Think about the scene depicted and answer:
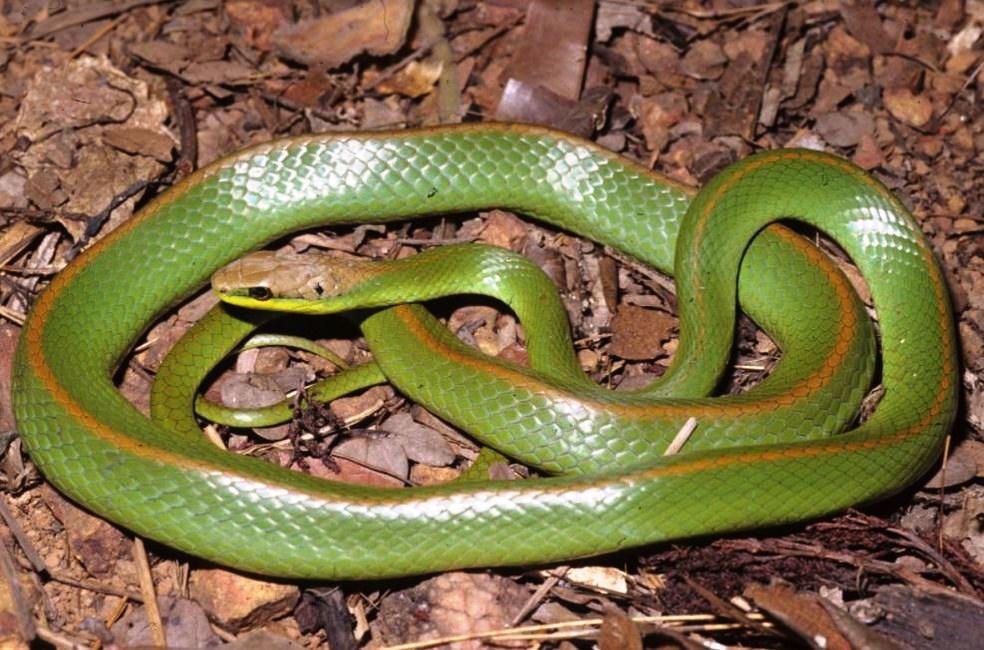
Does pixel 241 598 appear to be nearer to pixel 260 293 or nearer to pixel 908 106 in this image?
pixel 260 293

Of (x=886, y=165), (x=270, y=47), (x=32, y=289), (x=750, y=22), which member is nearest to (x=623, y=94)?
(x=750, y=22)

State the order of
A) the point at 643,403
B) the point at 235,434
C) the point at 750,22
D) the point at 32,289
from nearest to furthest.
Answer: the point at 643,403 → the point at 235,434 → the point at 32,289 → the point at 750,22

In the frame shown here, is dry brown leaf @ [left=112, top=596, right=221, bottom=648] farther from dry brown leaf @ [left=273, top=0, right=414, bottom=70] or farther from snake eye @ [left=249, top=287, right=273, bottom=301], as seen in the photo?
dry brown leaf @ [left=273, top=0, right=414, bottom=70]

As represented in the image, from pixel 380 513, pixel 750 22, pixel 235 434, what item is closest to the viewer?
pixel 380 513

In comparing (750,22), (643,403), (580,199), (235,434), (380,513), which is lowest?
(235,434)

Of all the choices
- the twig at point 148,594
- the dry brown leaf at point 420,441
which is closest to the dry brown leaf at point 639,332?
the dry brown leaf at point 420,441

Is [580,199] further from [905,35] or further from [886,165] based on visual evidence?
[905,35]
